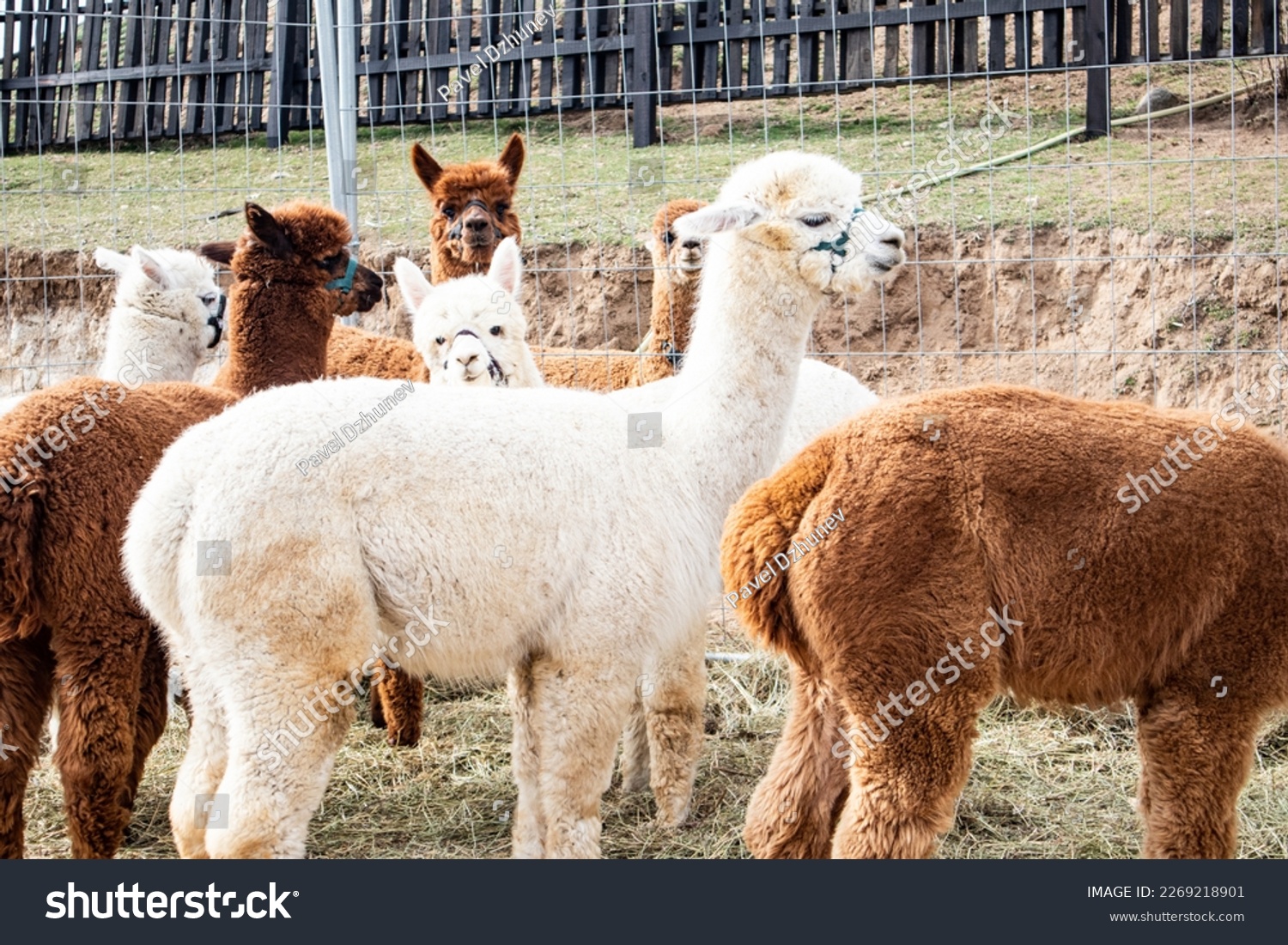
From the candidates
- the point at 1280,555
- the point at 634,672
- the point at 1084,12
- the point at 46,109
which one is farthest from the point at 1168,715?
the point at 46,109

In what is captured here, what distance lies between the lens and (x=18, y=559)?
3846mm

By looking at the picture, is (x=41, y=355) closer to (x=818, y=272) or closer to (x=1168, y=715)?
(x=818, y=272)

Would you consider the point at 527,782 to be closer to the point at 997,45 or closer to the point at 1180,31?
the point at 997,45

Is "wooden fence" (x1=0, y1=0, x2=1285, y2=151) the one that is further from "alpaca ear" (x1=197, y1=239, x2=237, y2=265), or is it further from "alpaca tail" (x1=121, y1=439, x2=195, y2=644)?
"alpaca tail" (x1=121, y1=439, x2=195, y2=644)

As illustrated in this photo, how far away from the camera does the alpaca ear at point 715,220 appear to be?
13.8 ft

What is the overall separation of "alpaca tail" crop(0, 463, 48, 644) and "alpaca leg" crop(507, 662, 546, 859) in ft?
4.37

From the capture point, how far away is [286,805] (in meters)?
3.44

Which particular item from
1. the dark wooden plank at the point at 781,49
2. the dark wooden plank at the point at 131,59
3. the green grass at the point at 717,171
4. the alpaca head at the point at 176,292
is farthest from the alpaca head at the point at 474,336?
the dark wooden plank at the point at 131,59

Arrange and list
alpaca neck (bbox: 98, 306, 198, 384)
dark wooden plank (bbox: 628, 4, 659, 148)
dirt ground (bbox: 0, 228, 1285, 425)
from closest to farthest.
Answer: alpaca neck (bbox: 98, 306, 198, 384) < dirt ground (bbox: 0, 228, 1285, 425) < dark wooden plank (bbox: 628, 4, 659, 148)

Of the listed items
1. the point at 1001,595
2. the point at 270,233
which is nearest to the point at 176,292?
the point at 270,233

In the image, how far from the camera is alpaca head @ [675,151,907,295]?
13.9ft

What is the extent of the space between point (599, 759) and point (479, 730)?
186cm

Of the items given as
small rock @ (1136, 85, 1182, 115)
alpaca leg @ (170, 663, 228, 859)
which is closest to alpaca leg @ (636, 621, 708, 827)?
alpaca leg @ (170, 663, 228, 859)

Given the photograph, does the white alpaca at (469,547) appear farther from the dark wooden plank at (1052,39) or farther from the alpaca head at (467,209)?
the dark wooden plank at (1052,39)
